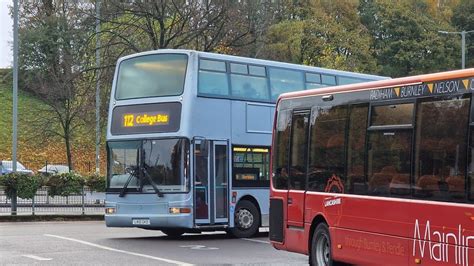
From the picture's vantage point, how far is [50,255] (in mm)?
14836

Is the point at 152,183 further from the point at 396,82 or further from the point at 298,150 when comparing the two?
the point at 396,82

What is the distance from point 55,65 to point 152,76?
34662mm

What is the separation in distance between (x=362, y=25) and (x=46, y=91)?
1043 inches

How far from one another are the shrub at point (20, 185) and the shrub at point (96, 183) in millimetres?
2132

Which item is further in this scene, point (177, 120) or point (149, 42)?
point (149, 42)

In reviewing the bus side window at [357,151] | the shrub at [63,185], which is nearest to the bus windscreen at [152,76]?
the bus side window at [357,151]

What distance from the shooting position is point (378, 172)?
10.9 meters

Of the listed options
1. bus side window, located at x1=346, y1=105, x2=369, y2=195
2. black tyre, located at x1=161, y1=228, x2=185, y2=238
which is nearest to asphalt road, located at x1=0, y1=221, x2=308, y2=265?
black tyre, located at x1=161, y1=228, x2=185, y2=238

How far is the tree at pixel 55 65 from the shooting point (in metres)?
39.3

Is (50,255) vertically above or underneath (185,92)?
underneath

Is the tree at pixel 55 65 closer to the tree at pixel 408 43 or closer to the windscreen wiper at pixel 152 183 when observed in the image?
the windscreen wiper at pixel 152 183

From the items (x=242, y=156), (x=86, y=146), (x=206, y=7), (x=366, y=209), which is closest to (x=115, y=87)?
(x=242, y=156)

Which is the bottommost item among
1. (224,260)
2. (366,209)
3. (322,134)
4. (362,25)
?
(224,260)

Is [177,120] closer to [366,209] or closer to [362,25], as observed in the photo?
[366,209]
